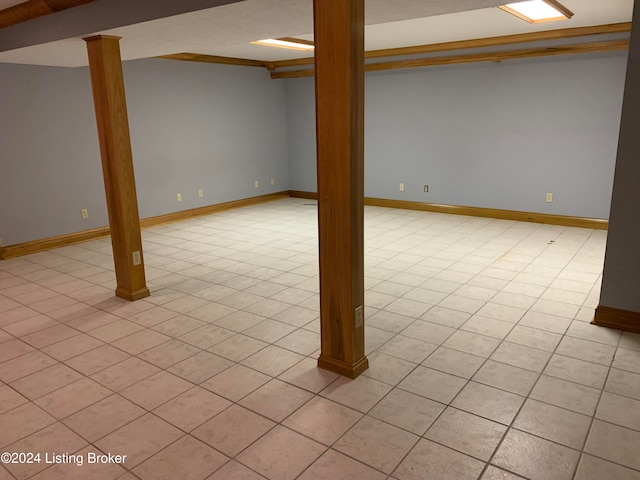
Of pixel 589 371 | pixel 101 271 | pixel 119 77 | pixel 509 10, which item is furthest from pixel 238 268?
pixel 509 10

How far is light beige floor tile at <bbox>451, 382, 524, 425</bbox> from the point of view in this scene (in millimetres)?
2381

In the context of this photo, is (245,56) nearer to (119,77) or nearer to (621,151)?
(119,77)

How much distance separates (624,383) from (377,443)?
5.04 ft

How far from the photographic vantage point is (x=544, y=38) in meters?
5.77

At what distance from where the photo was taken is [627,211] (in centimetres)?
314

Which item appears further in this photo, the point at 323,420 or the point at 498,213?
the point at 498,213

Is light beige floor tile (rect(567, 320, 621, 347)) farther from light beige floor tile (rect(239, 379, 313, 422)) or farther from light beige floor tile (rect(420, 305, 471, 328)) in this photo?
light beige floor tile (rect(239, 379, 313, 422))

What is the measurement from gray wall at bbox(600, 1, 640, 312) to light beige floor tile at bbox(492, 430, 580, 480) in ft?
5.34

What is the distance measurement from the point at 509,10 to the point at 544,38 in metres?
1.68

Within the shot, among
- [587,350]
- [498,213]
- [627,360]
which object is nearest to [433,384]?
[587,350]

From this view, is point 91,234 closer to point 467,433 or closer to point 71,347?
point 71,347

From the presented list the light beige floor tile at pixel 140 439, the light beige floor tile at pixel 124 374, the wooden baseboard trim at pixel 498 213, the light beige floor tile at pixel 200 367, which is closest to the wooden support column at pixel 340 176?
the light beige floor tile at pixel 200 367

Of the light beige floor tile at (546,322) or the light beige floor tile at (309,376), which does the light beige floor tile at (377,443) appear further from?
the light beige floor tile at (546,322)

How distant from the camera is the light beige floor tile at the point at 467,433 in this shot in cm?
214
